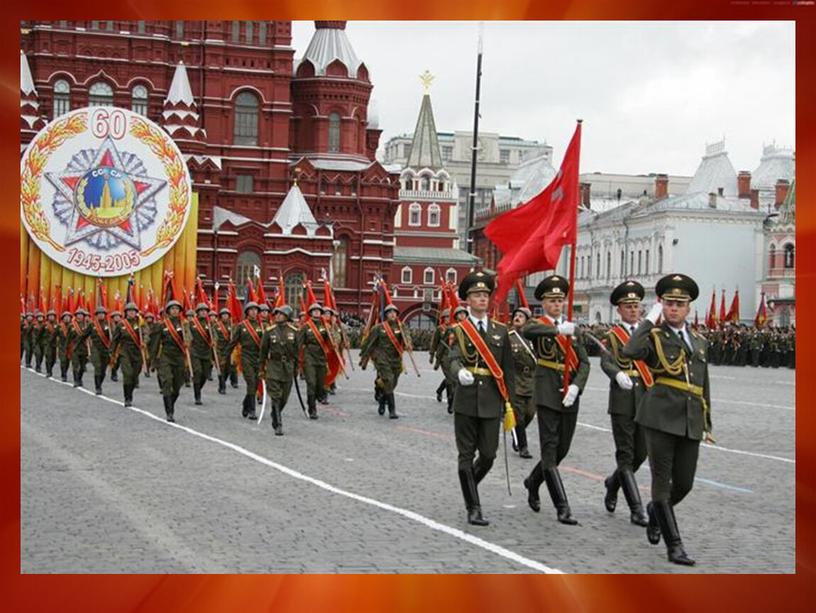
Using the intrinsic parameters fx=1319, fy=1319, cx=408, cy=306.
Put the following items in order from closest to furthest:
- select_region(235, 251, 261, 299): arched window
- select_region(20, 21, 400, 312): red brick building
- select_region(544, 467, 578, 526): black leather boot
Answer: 1. select_region(544, 467, 578, 526): black leather boot
2. select_region(235, 251, 261, 299): arched window
3. select_region(20, 21, 400, 312): red brick building

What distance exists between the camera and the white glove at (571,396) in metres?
9.58

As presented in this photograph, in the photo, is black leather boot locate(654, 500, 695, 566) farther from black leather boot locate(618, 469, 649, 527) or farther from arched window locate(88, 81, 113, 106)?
arched window locate(88, 81, 113, 106)

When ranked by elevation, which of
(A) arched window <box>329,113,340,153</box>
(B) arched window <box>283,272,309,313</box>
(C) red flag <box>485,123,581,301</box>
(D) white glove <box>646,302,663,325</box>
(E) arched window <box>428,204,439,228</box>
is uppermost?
(A) arched window <box>329,113,340,153</box>

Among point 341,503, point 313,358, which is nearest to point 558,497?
point 341,503

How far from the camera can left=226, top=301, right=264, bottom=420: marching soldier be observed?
19172mm

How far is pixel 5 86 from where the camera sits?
8227mm

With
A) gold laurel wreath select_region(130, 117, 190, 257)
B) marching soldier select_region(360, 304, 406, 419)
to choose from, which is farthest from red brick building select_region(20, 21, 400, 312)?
marching soldier select_region(360, 304, 406, 419)

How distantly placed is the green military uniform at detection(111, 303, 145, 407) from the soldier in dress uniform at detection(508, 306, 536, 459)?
7526 millimetres

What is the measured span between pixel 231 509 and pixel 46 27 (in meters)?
52.0

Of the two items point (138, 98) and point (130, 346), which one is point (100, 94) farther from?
point (130, 346)

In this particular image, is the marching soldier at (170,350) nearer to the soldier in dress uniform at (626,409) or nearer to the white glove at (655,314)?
the soldier in dress uniform at (626,409)

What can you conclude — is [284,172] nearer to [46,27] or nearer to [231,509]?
[46,27]

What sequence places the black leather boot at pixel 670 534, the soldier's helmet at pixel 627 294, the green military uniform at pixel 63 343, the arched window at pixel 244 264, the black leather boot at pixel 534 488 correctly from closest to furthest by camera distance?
the black leather boot at pixel 670 534, the soldier's helmet at pixel 627 294, the black leather boot at pixel 534 488, the green military uniform at pixel 63 343, the arched window at pixel 244 264

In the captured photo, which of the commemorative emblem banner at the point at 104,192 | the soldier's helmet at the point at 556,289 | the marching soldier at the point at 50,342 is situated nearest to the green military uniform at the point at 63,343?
the marching soldier at the point at 50,342
